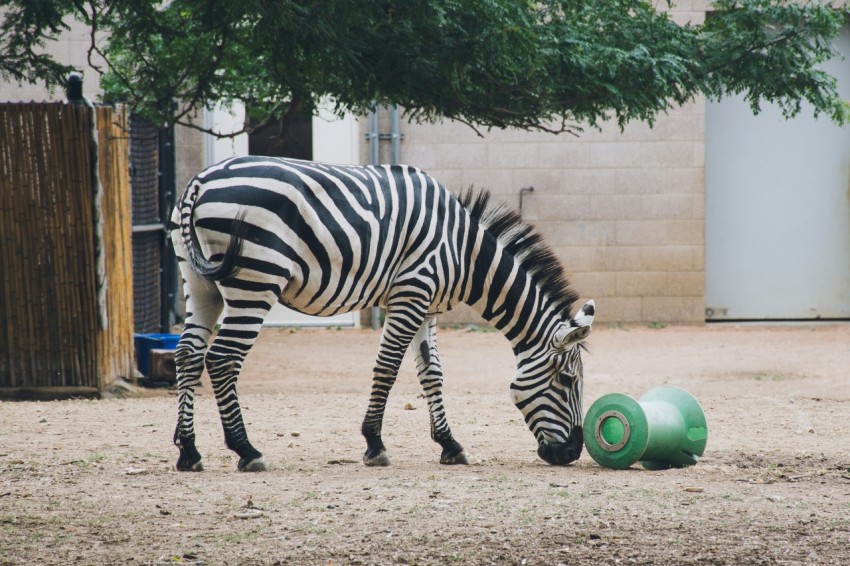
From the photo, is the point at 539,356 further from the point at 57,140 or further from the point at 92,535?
the point at 57,140

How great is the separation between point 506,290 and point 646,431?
1130 millimetres

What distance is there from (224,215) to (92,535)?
5.89ft

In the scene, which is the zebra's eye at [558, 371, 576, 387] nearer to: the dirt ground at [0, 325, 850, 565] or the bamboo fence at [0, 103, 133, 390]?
the dirt ground at [0, 325, 850, 565]

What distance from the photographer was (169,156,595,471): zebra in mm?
5449

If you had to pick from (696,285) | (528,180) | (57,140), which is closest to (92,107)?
(57,140)

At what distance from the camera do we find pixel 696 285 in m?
14.2

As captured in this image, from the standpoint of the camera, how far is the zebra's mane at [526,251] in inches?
242

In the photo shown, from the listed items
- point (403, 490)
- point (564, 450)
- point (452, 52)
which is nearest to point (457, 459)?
point (564, 450)

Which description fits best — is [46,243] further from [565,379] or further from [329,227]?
[565,379]

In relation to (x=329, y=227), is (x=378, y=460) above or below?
below

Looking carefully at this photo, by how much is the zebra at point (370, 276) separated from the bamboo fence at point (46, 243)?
8.38 feet

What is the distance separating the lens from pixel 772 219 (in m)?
14.5

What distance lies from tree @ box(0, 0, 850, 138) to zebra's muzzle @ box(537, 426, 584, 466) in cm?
186

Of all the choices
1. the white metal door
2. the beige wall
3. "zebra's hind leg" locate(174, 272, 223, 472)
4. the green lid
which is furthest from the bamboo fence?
the white metal door
